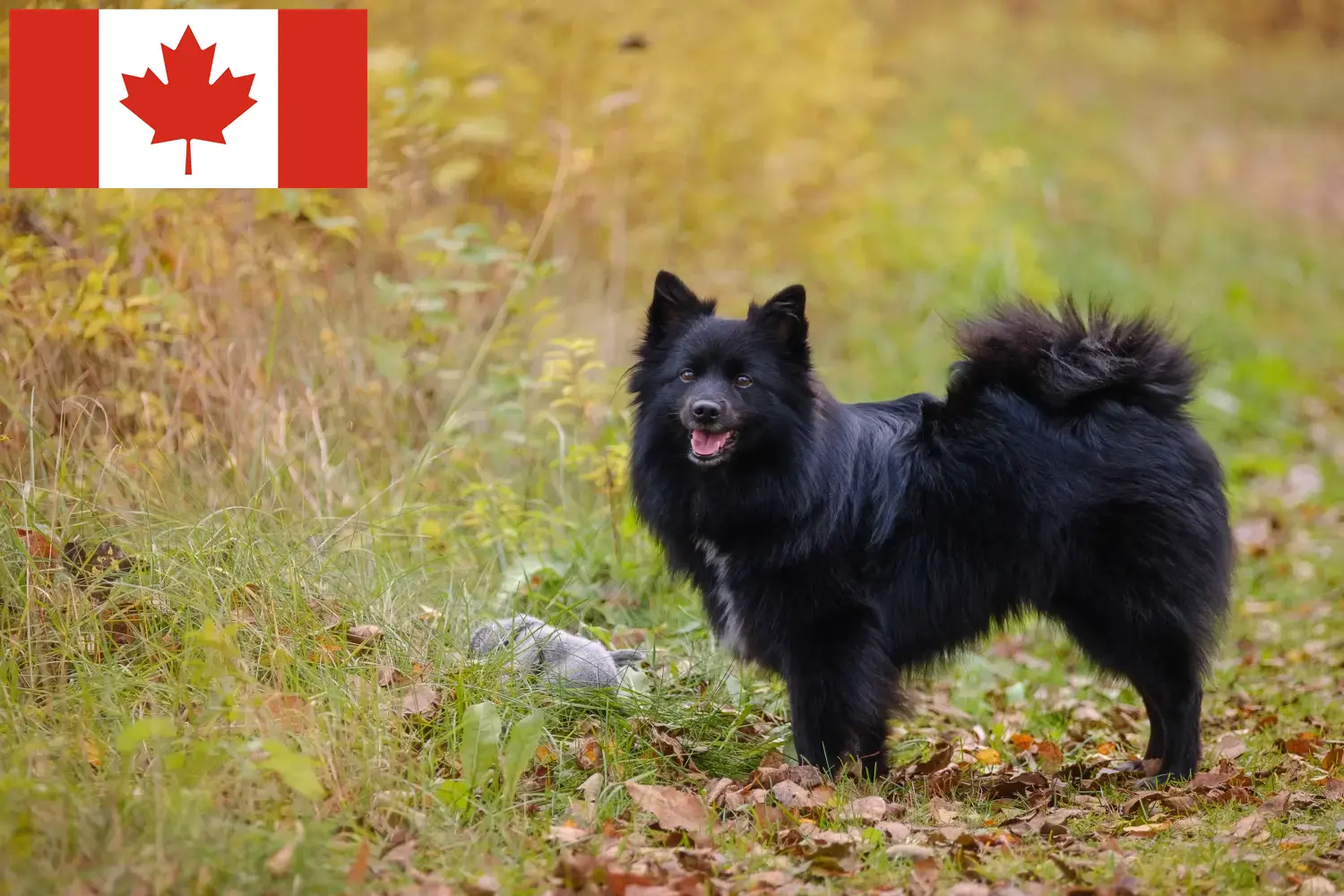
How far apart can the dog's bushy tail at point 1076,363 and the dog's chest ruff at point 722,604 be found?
39.6 inches

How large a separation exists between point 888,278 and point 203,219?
665 cm

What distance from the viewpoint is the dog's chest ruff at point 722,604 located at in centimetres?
426

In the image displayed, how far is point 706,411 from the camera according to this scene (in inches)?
160

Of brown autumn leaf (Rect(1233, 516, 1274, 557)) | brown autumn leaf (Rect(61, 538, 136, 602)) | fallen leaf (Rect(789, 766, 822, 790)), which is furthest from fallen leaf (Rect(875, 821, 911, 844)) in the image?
brown autumn leaf (Rect(1233, 516, 1274, 557))

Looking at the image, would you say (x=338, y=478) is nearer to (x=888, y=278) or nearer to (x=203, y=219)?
(x=203, y=219)

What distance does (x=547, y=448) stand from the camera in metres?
6.11

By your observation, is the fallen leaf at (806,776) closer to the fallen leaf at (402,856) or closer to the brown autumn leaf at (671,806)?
the brown autumn leaf at (671,806)

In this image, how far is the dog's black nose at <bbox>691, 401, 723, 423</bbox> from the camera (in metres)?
4.05

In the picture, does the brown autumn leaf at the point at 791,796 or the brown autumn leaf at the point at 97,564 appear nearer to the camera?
the brown autumn leaf at the point at 791,796

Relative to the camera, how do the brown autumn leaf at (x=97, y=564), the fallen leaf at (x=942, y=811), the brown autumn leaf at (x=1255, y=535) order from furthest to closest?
the brown autumn leaf at (x=1255, y=535) < the brown autumn leaf at (x=97, y=564) < the fallen leaf at (x=942, y=811)

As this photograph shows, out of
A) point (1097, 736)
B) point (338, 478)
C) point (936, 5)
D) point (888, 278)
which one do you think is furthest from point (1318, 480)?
point (936, 5)

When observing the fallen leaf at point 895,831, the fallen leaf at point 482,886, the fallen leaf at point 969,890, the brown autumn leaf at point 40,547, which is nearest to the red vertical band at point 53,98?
the brown autumn leaf at point 40,547

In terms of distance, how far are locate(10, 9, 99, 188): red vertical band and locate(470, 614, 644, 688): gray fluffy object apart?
2.74 metres

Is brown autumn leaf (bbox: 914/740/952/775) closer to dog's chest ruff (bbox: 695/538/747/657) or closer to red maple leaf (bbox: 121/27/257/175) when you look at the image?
dog's chest ruff (bbox: 695/538/747/657)
